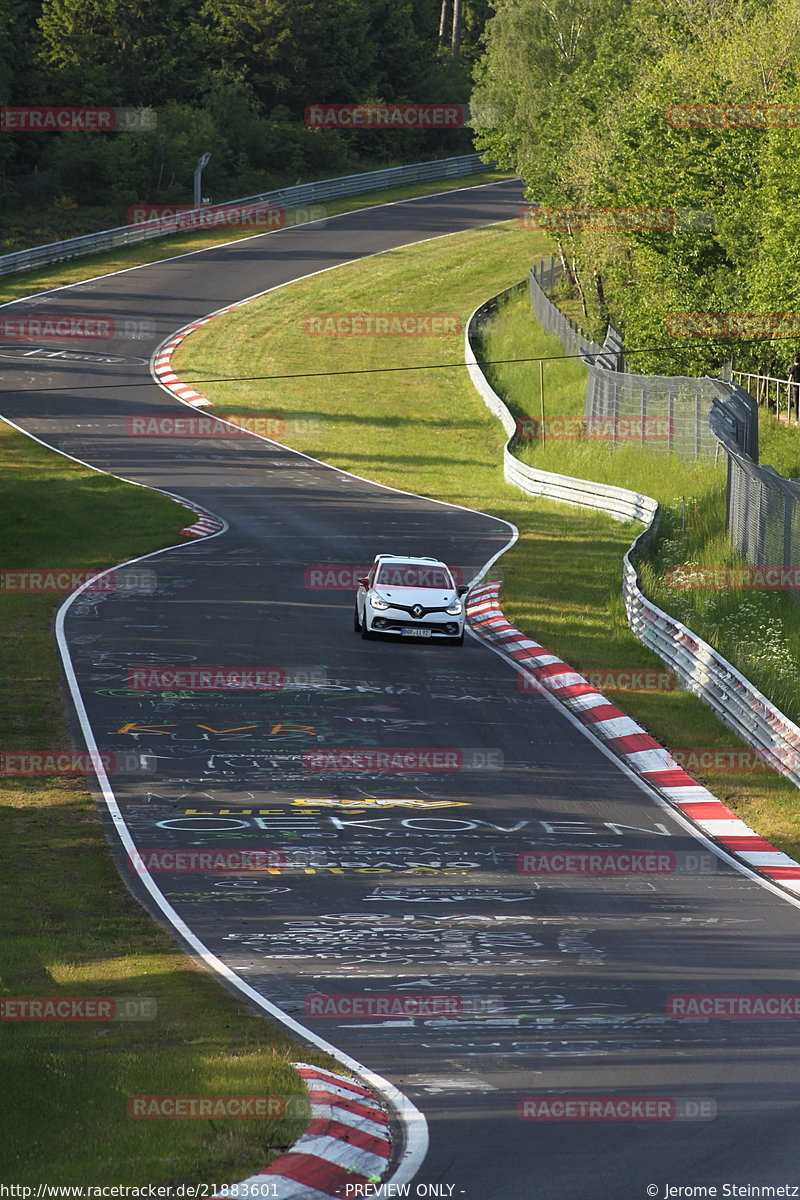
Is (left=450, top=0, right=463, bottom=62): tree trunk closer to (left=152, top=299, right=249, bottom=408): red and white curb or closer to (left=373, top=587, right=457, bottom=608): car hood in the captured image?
(left=152, top=299, right=249, bottom=408): red and white curb

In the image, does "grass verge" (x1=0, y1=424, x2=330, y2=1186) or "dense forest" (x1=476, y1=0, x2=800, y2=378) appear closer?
"grass verge" (x1=0, y1=424, x2=330, y2=1186)

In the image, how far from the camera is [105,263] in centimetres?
6475

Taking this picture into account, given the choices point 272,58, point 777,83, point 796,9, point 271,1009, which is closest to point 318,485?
point 777,83

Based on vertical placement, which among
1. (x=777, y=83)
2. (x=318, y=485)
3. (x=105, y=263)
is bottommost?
(x=318, y=485)

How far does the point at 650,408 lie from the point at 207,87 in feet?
171

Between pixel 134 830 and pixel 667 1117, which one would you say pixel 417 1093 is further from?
pixel 134 830

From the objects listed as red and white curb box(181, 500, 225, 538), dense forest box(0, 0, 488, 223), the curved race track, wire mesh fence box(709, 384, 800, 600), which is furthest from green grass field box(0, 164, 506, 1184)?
dense forest box(0, 0, 488, 223)

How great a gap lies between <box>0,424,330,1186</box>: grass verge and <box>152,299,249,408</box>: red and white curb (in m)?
31.0

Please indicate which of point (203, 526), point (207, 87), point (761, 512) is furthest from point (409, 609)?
point (207, 87)

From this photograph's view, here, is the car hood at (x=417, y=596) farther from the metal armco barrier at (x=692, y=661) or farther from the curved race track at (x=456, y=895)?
the metal armco barrier at (x=692, y=661)

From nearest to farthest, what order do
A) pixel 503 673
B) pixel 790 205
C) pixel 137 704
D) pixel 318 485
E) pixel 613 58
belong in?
pixel 137 704 → pixel 503 673 → pixel 790 205 → pixel 318 485 → pixel 613 58

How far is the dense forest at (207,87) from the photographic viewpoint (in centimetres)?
7212

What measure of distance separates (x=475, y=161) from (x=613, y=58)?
3384cm

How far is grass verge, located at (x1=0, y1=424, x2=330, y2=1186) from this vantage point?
24.1 ft
